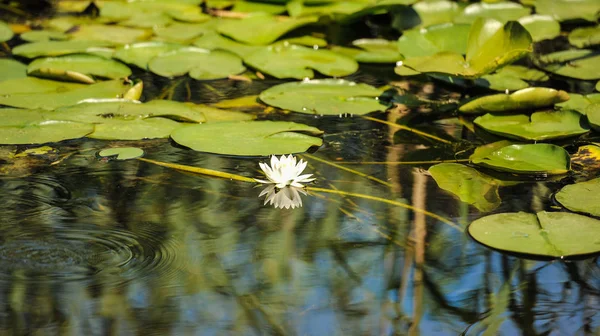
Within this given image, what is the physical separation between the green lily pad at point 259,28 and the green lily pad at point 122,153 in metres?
1.60

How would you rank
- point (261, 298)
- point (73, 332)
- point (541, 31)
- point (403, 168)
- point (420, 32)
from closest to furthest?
1. point (73, 332)
2. point (261, 298)
3. point (403, 168)
4. point (420, 32)
5. point (541, 31)

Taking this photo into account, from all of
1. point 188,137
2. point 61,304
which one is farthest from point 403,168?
point 61,304

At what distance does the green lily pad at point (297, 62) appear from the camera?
130 inches

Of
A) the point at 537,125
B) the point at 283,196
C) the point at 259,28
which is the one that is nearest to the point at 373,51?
the point at 259,28

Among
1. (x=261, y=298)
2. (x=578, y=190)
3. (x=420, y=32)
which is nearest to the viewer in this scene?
(x=261, y=298)

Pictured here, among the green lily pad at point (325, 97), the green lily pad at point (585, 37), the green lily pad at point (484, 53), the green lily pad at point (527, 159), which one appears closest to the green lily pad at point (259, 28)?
the green lily pad at point (325, 97)

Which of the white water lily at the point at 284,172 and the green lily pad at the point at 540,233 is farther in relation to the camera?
the white water lily at the point at 284,172

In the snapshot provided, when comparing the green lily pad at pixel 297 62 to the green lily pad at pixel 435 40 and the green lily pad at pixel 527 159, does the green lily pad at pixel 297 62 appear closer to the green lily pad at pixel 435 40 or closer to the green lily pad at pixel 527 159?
the green lily pad at pixel 435 40

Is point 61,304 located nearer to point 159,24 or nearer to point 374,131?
point 374,131

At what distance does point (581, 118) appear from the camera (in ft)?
8.74

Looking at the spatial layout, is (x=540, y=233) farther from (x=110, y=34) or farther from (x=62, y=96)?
(x=110, y=34)

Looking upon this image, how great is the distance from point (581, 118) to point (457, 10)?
6.09 ft

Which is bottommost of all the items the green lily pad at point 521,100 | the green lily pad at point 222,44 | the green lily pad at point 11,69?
the green lily pad at point 521,100

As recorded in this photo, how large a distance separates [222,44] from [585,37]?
1.89 metres
